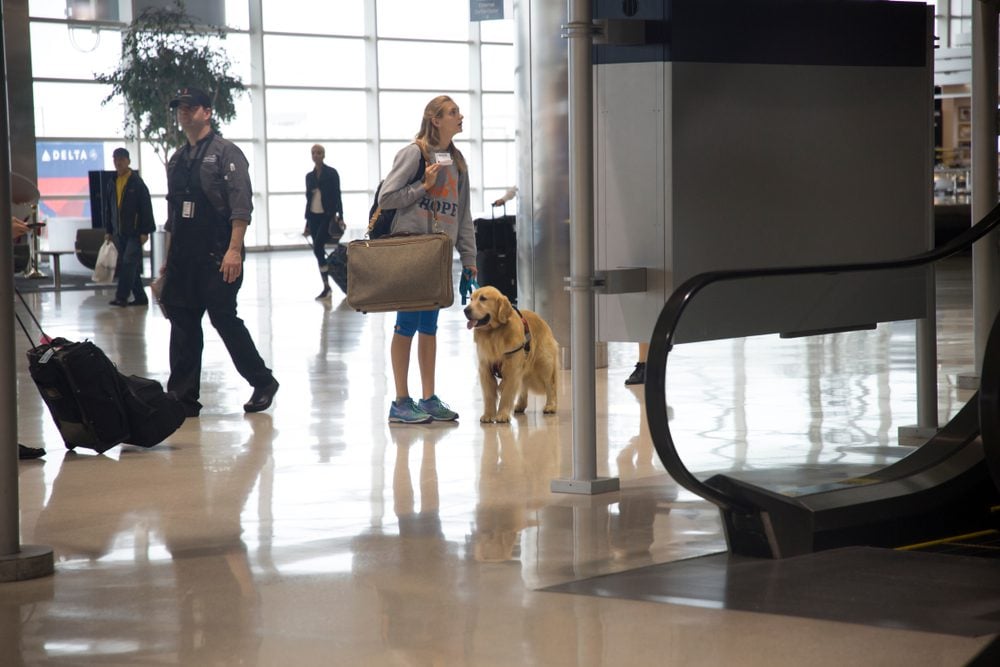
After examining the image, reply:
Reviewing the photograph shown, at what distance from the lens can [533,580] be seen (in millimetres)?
4188

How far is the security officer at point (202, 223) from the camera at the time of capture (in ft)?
24.9

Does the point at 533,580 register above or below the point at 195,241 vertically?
below

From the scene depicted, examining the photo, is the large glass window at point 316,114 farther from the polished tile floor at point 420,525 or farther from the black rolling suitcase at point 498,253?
the polished tile floor at point 420,525

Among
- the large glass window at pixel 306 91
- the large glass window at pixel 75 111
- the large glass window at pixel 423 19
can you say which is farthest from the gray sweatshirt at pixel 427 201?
the large glass window at pixel 423 19

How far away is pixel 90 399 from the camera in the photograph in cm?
639

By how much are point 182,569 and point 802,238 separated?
298 centimetres

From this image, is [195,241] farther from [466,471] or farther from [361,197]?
[361,197]

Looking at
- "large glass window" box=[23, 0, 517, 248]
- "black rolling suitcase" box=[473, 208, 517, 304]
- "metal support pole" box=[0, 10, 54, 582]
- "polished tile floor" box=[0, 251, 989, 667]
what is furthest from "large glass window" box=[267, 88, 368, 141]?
"metal support pole" box=[0, 10, 54, 582]

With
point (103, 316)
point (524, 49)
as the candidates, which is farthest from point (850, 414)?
point (103, 316)

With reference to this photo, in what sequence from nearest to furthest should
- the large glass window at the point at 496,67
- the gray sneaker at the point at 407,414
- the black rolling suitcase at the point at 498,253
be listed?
1. the gray sneaker at the point at 407,414
2. the black rolling suitcase at the point at 498,253
3. the large glass window at the point at 496,67

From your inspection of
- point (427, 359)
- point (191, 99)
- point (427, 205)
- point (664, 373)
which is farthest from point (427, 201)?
point (664, 373)

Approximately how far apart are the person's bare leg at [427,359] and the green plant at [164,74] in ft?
51.6

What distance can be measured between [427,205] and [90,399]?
1952 millimetres

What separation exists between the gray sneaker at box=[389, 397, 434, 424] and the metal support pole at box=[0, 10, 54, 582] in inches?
124
